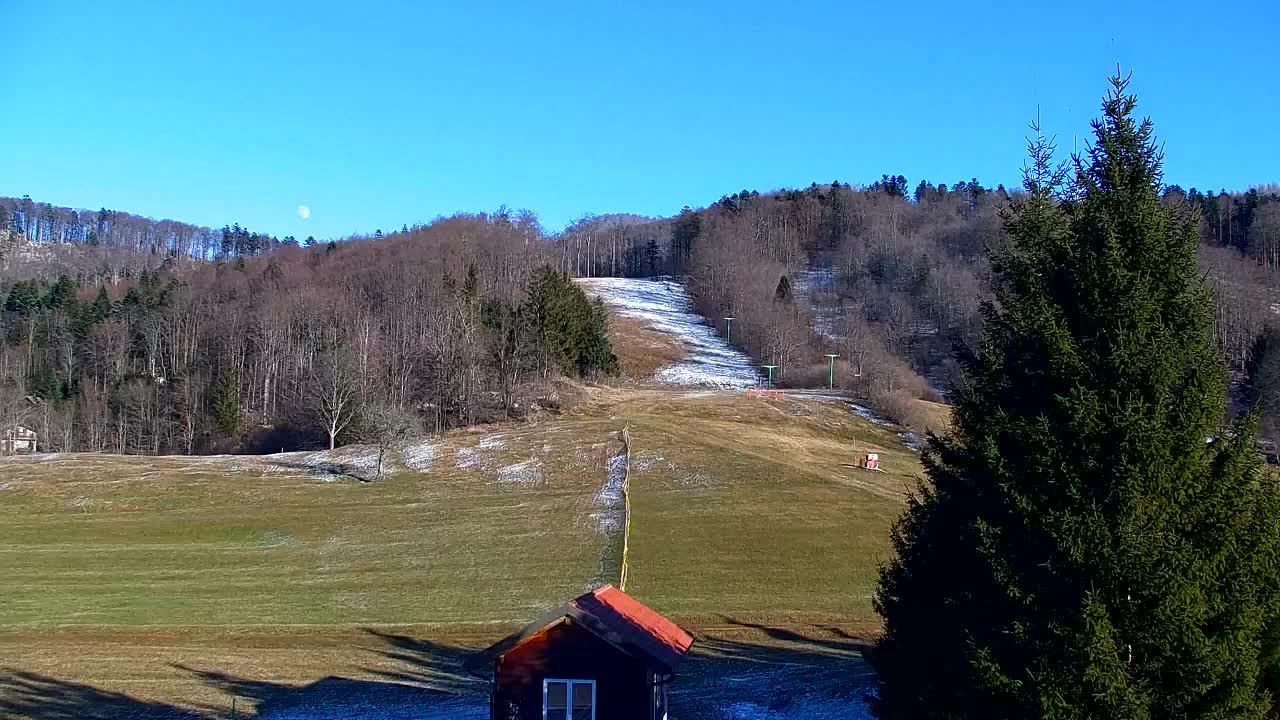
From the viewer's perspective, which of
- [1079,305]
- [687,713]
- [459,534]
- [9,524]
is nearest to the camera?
[1079,305]

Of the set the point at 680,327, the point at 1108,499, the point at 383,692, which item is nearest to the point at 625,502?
the point at 383,692

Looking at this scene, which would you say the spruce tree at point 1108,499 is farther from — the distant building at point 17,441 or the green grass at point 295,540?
the distant building at point 17,441

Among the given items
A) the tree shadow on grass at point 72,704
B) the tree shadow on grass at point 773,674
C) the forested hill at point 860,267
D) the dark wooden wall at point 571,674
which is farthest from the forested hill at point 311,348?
the dark wooden wall at point 571,674

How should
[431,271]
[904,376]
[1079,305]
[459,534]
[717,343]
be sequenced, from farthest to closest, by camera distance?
[717,343] → [431,271] → [904,376] → [459,534] → [1079,305]

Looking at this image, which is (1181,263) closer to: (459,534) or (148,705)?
(148,705)

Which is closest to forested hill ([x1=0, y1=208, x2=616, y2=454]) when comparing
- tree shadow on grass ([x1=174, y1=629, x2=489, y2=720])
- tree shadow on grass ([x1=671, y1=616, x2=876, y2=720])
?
tree shadow on grass ([x1=174, y1=629, x2=489, y2=720])

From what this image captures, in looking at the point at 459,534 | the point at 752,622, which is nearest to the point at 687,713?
the point at 752,622
